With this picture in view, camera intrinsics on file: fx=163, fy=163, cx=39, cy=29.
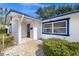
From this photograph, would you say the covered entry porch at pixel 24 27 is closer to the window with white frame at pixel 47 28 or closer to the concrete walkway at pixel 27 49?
the concrete walkway at pixel 27 49

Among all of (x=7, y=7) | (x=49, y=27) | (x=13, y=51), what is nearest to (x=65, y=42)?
(x=49, y=27)

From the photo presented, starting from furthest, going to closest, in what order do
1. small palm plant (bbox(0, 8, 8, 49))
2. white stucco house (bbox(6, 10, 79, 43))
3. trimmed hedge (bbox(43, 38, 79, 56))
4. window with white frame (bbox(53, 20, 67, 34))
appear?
window with white frame (bbox(53, 20, 67, 34)) → white stucco house (bbox(6, 10, 79, 43)) → small palm plant (bbox(0, 8, 8, 49)) → trimmed hedge (bbox(43, 38, 79, 56))

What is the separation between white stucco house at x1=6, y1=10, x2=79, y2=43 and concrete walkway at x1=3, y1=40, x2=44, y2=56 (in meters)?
0.22

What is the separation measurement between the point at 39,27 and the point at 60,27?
2.65ft

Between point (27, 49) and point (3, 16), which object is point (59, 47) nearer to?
point (27, 49)

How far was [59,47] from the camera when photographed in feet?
17.6

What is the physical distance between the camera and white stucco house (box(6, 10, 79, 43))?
597cm

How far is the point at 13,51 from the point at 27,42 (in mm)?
593

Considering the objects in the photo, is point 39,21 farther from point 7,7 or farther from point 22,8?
point 7,7

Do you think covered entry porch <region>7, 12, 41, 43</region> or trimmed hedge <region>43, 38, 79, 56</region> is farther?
covered entry porch <region>7, 12, 41, 43</region>

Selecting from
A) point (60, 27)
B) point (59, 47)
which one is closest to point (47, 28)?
point (60, 27)

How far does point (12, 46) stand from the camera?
578cm

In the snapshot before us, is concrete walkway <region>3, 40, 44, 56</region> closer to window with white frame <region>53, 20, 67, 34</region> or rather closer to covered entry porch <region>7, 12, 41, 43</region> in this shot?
covered entry porch <region>7, 12, 41, 43</region>

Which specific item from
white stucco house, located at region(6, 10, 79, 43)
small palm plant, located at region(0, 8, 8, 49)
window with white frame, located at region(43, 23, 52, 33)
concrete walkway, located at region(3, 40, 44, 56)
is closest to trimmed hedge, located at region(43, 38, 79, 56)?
concrete walkway, located at region(3, 40, 44, 56)
